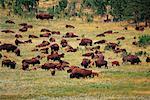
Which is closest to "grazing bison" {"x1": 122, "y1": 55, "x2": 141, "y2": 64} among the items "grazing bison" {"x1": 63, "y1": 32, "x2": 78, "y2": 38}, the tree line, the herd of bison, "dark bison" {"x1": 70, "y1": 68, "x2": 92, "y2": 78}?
the herd of bison

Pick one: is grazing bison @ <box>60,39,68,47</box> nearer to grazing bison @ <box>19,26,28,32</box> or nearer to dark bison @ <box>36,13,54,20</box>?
grazing bison @ <box>19,26,28,32</box>

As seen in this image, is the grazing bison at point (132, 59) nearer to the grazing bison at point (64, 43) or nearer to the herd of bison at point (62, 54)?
the herd of bison at point (62, 54)

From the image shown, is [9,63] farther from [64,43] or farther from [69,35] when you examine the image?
[69,35]

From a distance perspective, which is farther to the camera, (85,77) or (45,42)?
(45,42)

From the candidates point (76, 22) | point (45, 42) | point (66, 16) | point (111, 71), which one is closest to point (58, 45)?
point (45, 42)

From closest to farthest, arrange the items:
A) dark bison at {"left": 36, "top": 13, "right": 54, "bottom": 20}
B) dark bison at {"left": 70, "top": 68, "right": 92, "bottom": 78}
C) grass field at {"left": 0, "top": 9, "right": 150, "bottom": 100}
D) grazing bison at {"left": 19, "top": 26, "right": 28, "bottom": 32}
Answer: grass field at {"left": 0, "top": 9, "right": 150, "bottom": 100}
dark bison at {"left": 70, "top": 68, "right": 92, "bottom": 78}
grazing bison at {"left": 19, "top": 26, "right": 28, "bottom": 32}
dark bison at {"left": 36, "top": 13, "right": 54, "bottom": 20}

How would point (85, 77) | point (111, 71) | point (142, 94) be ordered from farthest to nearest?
point (111, 71) < point (85, 77) < point (142, 94)

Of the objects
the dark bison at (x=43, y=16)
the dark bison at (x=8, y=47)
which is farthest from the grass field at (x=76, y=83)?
the dark bison at (x=43, y=16)

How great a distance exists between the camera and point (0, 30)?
232 feet

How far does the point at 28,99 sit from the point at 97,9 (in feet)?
216

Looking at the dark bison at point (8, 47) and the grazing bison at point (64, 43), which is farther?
the grazing bison at point (64, 43)

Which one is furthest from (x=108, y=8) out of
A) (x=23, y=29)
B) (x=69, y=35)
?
(x=69, y=35)

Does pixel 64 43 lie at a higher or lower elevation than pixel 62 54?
lower

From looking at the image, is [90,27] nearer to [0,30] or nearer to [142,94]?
[0,30]
